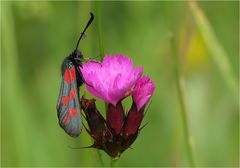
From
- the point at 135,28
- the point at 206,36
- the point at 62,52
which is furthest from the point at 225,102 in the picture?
the point at 206,36

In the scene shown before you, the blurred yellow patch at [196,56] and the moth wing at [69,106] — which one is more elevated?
the blurred yellow patch at [196,56]

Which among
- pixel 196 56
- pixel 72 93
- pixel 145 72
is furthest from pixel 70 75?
pixel 196 56

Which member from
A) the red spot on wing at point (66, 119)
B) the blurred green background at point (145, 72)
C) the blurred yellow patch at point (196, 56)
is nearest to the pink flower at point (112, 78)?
the red spot on wing at point (66, 119)

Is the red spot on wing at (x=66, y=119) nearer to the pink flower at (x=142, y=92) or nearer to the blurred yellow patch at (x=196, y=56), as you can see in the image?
the pink flower at (x=142, y=92)

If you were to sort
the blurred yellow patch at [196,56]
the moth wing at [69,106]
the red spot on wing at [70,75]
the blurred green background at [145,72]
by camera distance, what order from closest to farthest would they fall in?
1. the moth wing at [69,106]
2. the red spot on wing at [70,75]
3. the blurred green background at [145,72]
4. the blurred yellow patch at [196,56]

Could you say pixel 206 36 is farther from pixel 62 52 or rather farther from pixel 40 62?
pixel 40 62

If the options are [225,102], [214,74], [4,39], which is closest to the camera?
[4,39]

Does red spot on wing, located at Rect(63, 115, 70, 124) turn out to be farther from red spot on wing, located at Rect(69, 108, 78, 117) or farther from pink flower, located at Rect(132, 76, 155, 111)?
pink flower, located at Rect(132, 76, 155, 111)
